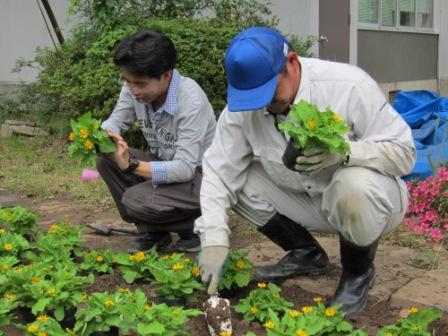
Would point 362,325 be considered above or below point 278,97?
below

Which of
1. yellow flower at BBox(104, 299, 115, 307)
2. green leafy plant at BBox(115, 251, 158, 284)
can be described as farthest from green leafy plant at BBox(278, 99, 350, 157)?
green leafy plant at BBox(115, 251, 158, 284)

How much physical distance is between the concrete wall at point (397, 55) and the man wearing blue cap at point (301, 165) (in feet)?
23.6

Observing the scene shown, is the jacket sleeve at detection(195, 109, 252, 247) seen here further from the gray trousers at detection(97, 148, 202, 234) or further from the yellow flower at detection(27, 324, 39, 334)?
the yellow flower at detection(27, 324, 39, 334)

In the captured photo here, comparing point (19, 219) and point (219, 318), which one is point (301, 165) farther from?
point (19, 219)

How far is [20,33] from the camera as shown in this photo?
1000 centimetres

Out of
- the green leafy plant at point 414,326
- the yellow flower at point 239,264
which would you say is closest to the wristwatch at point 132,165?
the yellow flower at point 239,264

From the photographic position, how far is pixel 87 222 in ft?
14.8

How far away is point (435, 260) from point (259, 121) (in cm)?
132

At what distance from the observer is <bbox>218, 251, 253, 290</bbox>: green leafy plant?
9.30 feet

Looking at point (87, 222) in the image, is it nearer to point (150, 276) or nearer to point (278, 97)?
point (150, 276)

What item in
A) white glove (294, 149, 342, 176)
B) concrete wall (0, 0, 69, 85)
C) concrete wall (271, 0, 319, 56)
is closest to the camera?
white glove (294, 149, 342, 176)

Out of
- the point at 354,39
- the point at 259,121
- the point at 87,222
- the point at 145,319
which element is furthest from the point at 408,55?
the point at 145,319

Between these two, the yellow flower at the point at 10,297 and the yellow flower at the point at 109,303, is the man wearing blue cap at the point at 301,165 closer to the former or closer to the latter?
the yellow flower at the point at 109,303

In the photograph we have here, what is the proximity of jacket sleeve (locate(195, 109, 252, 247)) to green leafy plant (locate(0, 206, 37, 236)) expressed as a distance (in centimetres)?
117
